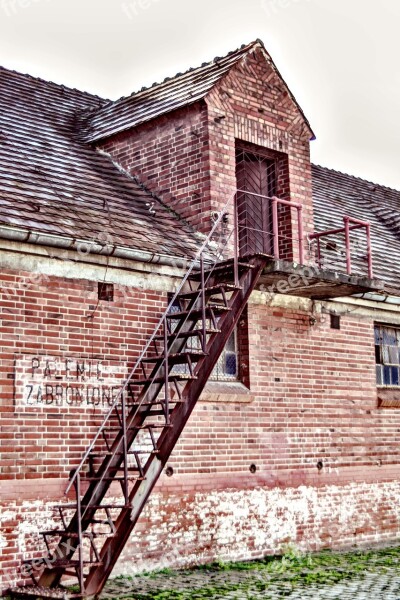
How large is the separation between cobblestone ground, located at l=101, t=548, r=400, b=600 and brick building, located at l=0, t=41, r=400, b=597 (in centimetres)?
38

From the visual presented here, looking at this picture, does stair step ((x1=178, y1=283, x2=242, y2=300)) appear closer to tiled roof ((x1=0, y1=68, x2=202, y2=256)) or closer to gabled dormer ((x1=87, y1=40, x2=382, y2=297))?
tiled roof ((x1=0, y1=68, x2=202, y2=256))

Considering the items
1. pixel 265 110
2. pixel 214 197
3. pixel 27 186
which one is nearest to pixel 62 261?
pixel 27 186

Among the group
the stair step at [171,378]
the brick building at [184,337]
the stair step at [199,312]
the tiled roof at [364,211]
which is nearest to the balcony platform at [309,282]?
the brick building at [184,337]

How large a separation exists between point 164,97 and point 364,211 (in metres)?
6.53

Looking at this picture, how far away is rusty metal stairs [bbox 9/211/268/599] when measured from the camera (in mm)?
8883

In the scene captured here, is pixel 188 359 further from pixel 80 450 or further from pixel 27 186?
pixel 27 186

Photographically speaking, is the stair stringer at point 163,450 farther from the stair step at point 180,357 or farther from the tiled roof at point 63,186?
the tiled roof at point 63,186

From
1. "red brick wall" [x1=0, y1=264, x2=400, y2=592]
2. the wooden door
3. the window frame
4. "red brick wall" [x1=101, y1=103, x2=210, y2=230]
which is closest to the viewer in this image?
"red brick wall" [x1=0, y1=264, x2=400, y2=592]

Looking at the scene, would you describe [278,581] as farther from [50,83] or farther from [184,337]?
[50,83]

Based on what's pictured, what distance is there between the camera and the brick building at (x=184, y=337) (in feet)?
31.4

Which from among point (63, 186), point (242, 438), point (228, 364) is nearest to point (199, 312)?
point (228, 364)

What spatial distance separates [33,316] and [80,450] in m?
1.68

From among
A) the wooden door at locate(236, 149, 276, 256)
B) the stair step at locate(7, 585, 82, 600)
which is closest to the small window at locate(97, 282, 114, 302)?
the wooden door at locate(236, 149, 276, 256)

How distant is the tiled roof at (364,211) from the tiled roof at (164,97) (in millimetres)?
2956
